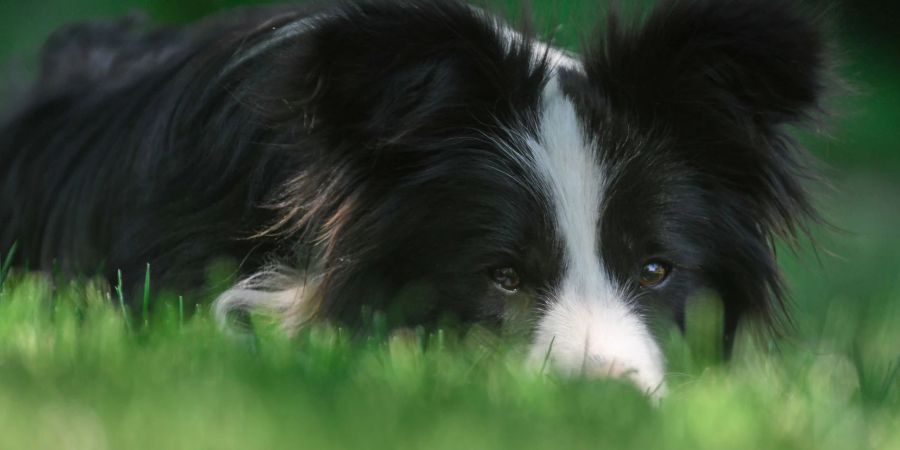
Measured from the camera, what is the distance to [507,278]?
11.8 ft

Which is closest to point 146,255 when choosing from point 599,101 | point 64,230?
point 64,230

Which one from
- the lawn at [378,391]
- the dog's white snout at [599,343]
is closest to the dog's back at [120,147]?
the lawn at [378,391]

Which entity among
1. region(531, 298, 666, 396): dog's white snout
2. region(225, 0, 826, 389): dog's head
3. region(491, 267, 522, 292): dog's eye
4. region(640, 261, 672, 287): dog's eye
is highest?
region(225, 0, 826, 389): dog's head

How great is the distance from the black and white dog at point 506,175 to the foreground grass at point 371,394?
0.62ft

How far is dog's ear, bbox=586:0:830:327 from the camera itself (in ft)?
12.3

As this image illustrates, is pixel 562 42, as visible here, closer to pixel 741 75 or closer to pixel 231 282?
pixel 741 75

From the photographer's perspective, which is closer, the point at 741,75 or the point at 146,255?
the point at 741,75

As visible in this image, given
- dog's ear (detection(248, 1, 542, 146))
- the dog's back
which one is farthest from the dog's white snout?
the dog's back

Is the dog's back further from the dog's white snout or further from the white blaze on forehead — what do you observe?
the dog's white snout

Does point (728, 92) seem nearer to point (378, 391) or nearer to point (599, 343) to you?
point (599, 343)

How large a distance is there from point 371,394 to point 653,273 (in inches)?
51.2

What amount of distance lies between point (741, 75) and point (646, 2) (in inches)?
15.9

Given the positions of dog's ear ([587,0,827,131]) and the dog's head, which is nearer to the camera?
the dog's head

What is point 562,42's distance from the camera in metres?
4.65
